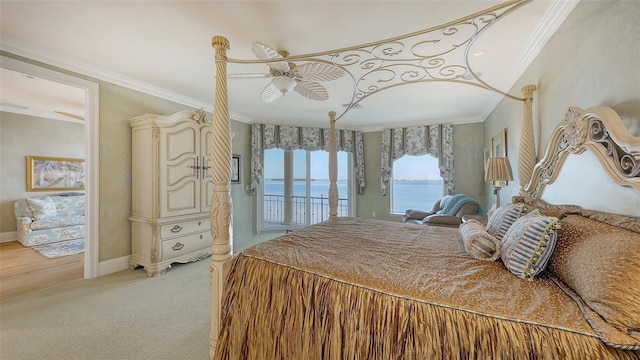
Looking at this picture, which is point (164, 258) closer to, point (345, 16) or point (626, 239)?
point (345, 16)

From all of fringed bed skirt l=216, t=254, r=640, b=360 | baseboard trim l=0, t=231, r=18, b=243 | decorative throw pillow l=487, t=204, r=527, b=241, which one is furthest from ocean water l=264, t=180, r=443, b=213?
baseboard trim l=0, t=231, r=18, b=243

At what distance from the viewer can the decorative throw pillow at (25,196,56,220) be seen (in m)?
4.44

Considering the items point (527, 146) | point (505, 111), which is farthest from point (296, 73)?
point (505, 111)

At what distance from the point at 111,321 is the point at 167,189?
1.51 m

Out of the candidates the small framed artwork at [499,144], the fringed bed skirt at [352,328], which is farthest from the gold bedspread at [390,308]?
the small framed artwork at [499,144]

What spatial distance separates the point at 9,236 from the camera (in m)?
4.51

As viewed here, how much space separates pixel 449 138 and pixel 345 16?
390cm

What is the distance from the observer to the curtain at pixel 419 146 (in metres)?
4.84

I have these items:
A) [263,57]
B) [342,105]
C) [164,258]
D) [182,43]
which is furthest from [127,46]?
[342,105]

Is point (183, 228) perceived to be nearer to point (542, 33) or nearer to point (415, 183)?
point (542, 33)

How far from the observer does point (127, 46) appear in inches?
89.1

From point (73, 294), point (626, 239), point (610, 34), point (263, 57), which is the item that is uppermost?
point (263, 57)

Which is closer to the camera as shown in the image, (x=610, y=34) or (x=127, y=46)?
(x=610, y=34)

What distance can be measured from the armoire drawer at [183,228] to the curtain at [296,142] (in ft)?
5.29
